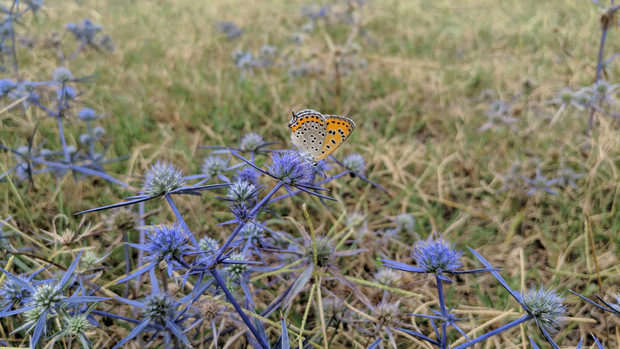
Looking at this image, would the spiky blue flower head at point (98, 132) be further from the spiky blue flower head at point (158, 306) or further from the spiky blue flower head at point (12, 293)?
the spiky blue flower head at point (158, 306)

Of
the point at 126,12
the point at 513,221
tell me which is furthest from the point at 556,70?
the point at 126,12

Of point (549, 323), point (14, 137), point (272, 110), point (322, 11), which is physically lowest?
point (549, 323)

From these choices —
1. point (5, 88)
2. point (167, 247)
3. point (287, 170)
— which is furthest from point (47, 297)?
point (5, 88)

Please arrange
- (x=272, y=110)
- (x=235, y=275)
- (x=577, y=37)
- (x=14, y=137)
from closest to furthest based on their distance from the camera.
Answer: (x=235, y=275)
(x=14, y=137)
(x=272, y=110)
(x=577, y=37)

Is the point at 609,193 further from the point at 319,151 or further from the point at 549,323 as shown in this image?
the point at 319,151

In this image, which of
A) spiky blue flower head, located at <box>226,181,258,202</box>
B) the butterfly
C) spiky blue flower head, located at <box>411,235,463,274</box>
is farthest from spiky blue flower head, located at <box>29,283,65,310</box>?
spiky blue flower head, located at <box>411,235,463,274</box>

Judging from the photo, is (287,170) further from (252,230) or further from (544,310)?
(544,310)

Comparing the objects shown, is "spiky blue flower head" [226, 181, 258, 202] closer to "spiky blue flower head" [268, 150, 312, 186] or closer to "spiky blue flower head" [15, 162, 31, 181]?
"spiky blue flower head" [268, 150, 312, 186]
